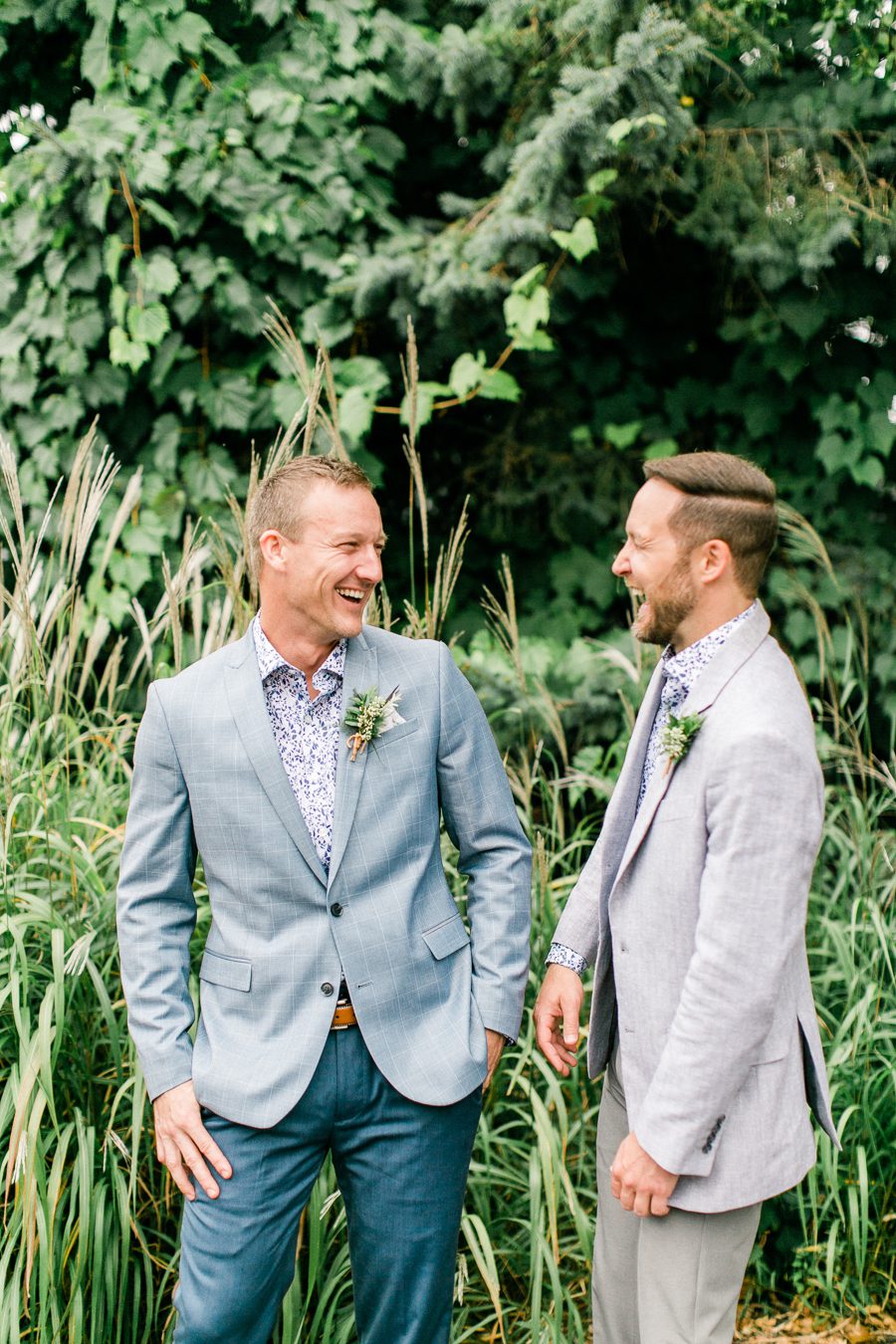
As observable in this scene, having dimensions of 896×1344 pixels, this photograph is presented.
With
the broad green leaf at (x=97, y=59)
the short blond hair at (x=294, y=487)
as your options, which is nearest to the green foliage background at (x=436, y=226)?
the broad green leaf at (x=97, y=59)

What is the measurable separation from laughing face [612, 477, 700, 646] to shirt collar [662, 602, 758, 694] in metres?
0.04

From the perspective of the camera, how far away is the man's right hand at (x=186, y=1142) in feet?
6.51

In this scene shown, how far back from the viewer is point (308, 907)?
2033mm

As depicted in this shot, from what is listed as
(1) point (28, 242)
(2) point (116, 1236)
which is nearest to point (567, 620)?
(1) point (28, 242)

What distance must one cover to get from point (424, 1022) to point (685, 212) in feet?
11.3

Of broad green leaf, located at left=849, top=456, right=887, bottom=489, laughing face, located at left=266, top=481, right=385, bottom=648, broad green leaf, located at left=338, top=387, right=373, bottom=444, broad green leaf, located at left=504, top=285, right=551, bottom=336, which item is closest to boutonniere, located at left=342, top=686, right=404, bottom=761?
laughing face, located at left=266, top=481, right=385, bottom=648

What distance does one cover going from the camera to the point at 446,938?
2137 millimetres

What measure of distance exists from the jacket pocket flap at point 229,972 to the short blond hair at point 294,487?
2.43 feet

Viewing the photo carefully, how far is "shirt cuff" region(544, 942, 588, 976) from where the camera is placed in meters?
2.26

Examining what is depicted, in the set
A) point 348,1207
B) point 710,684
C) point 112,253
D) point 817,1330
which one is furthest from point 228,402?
point 817,1330

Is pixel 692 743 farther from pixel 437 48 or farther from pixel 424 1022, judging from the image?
pixel 437 48

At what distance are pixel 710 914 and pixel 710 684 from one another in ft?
1.23

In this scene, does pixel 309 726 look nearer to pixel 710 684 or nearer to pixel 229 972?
pixel 229 972

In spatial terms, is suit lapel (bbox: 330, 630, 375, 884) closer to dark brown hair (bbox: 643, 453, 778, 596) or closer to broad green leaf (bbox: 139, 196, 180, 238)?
dark brown hair (bbox: 643, 453, 778, 596)
